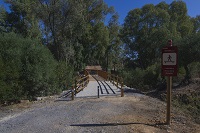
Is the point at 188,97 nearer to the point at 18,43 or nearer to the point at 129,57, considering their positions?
the point at 18,43

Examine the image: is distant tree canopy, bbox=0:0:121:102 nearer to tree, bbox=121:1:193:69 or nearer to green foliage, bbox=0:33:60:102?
green foliage, bbox=0:33:60:102

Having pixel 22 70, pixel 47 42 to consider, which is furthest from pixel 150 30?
pixel 22 70

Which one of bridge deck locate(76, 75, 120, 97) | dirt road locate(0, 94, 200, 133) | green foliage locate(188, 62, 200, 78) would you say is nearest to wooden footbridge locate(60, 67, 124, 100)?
bridge deck locate(76, 75, 120, 97)

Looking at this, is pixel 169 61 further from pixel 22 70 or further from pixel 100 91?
pixel 100 91

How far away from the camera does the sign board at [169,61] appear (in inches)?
340

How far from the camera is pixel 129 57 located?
55.2 meters

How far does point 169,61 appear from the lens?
28.8 feet

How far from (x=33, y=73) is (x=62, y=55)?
24.7 m

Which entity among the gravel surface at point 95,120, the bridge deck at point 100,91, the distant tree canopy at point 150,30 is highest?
the distant tree canopy at point 150,30

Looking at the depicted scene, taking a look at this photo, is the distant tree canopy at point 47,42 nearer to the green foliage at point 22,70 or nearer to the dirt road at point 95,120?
the green foliage at point 22,70

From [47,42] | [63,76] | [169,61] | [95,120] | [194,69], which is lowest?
[95,120]

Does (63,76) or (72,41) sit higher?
(72,41)

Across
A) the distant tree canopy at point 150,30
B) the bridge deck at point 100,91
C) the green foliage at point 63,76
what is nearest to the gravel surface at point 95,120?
the bridge deck at point 100,91

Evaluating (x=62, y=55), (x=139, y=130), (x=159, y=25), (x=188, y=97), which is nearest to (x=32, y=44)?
(x=139, y=130)
